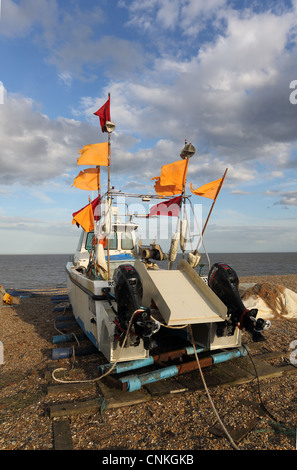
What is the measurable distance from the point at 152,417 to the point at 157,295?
5.60 feet

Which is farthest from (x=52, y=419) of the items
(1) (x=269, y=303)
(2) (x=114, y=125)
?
(1) (x=269, y=303)

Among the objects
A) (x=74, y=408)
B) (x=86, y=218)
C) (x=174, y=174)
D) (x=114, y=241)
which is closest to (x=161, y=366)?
(x=74, y=408)

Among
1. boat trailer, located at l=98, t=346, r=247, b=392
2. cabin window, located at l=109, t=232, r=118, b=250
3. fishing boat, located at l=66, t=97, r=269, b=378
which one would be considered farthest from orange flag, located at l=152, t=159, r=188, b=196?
boat trailer, located at l=98, t=346, r=247, b=392

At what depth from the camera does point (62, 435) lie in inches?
129

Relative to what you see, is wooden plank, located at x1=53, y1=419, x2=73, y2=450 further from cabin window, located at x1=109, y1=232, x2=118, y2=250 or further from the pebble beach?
cabin window, located at x1=109, y1=232, x2=118, y2=250

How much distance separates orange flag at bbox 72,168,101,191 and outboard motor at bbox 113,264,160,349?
2530 millimetres

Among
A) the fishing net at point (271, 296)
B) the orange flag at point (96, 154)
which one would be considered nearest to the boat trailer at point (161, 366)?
the orange flag at point (96, 154)

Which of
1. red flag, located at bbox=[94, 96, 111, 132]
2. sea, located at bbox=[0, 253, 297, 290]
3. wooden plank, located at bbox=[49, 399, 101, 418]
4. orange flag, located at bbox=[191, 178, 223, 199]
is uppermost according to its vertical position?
red flag, located at bbox=[94, 96, 111, 132]

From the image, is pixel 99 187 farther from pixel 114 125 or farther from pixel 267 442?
pixel 267 442

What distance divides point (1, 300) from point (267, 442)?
37.3ft

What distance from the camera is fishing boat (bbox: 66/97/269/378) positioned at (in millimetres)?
4329

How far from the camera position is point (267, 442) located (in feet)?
10.5

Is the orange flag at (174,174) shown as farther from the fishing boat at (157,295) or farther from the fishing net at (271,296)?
the fishing net at (271,296)

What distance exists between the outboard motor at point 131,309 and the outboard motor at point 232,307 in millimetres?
1498
